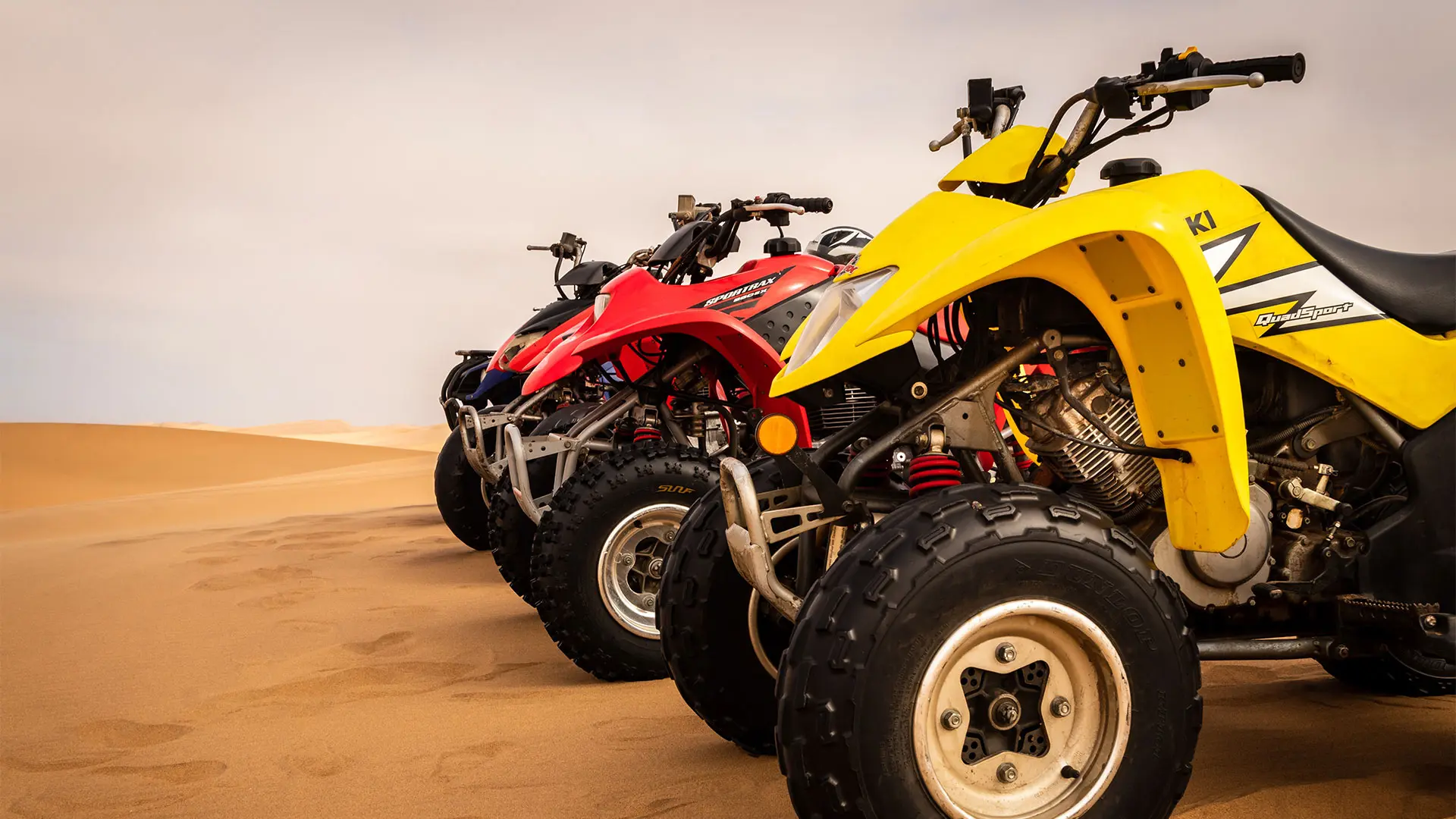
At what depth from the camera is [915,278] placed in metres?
2.51

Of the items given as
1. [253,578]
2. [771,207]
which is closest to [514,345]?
[771,207]

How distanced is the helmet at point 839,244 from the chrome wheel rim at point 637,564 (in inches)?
58.3

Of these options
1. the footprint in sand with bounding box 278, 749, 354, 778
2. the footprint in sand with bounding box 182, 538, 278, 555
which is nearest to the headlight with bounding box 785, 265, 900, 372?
the footprint in sand with bounding box 278, 749, 354, 778

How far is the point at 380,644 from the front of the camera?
212 inches

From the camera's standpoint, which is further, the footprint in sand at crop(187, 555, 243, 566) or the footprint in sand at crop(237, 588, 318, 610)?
the footprint in sand at crop(187, 555, 243, 566)

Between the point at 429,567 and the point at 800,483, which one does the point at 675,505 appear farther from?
the point at 429,567

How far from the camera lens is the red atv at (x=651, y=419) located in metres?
4.43

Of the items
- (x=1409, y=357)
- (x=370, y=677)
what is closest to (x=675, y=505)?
(x=370, y=677)

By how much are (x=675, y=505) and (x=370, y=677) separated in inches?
55.7

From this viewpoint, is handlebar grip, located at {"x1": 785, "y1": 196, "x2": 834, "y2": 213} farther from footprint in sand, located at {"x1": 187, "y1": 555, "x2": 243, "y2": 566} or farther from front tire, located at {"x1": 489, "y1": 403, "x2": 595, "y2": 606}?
footprint in sand, located at {"x1": 187, "y1": 555, "x2": 243, "y2": 566}

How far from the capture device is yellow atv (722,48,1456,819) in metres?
2.21

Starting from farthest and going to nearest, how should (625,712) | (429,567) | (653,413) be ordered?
(429,567), (653,413), (625,712)

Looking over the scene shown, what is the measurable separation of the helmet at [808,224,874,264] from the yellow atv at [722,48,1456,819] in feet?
7.77

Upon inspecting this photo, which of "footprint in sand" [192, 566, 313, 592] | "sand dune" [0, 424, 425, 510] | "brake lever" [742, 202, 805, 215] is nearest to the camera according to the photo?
"brake lever" [742, 202, 805, 215]
